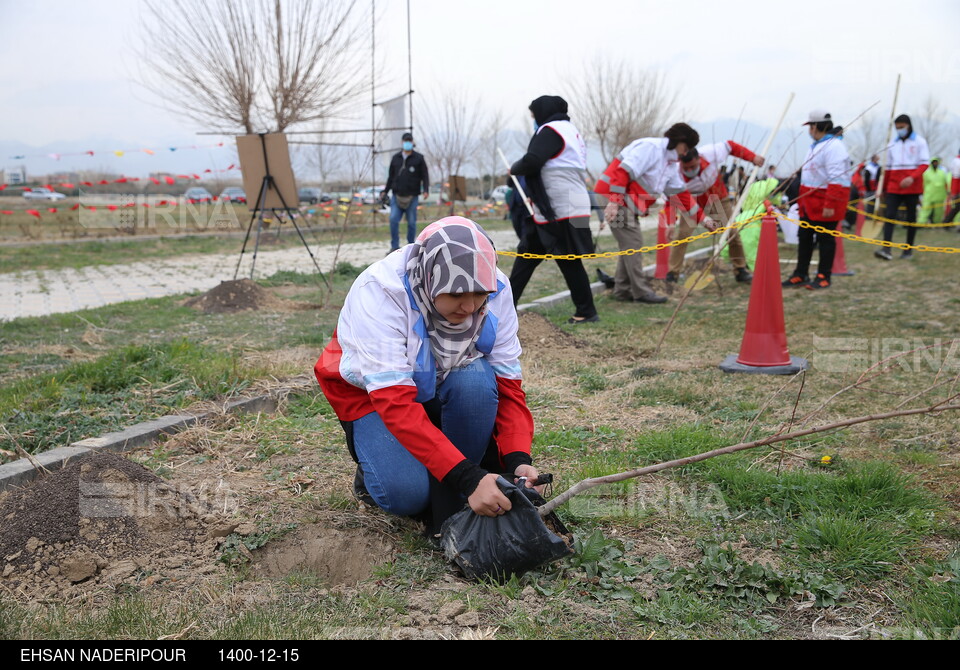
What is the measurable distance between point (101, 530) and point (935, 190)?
19.3 metres

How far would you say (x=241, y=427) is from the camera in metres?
3.99

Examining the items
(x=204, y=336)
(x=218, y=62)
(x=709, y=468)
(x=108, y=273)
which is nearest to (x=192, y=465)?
(x=709, y=468)

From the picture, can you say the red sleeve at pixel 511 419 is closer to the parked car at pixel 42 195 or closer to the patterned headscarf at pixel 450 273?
the patterned headscarf at pixel 450 273

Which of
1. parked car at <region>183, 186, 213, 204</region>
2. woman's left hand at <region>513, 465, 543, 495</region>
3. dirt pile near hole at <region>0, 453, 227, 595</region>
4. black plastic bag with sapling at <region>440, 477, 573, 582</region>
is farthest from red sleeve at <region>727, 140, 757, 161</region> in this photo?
parked car at <region>183, 186, 213, 204</region>

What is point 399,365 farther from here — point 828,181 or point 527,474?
point 828,181

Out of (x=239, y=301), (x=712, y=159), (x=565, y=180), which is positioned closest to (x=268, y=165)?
(x=239, y=301)

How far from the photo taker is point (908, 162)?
1174 cm

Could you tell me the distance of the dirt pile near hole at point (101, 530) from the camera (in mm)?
2525

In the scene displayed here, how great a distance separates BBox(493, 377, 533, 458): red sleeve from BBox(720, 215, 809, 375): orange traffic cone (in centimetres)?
271

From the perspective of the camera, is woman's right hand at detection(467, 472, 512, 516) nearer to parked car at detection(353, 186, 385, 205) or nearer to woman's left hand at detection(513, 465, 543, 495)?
woman's left hand at detection(513, 465, 543, 495)

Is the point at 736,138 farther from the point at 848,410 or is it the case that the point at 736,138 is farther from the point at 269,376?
the point at 269,376

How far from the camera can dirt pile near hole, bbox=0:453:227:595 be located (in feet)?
8.29

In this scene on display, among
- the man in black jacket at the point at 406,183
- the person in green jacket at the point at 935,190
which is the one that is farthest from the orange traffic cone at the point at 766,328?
the person in green jacket at the point at 935,190

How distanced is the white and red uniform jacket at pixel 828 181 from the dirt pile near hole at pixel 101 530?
300 inches
